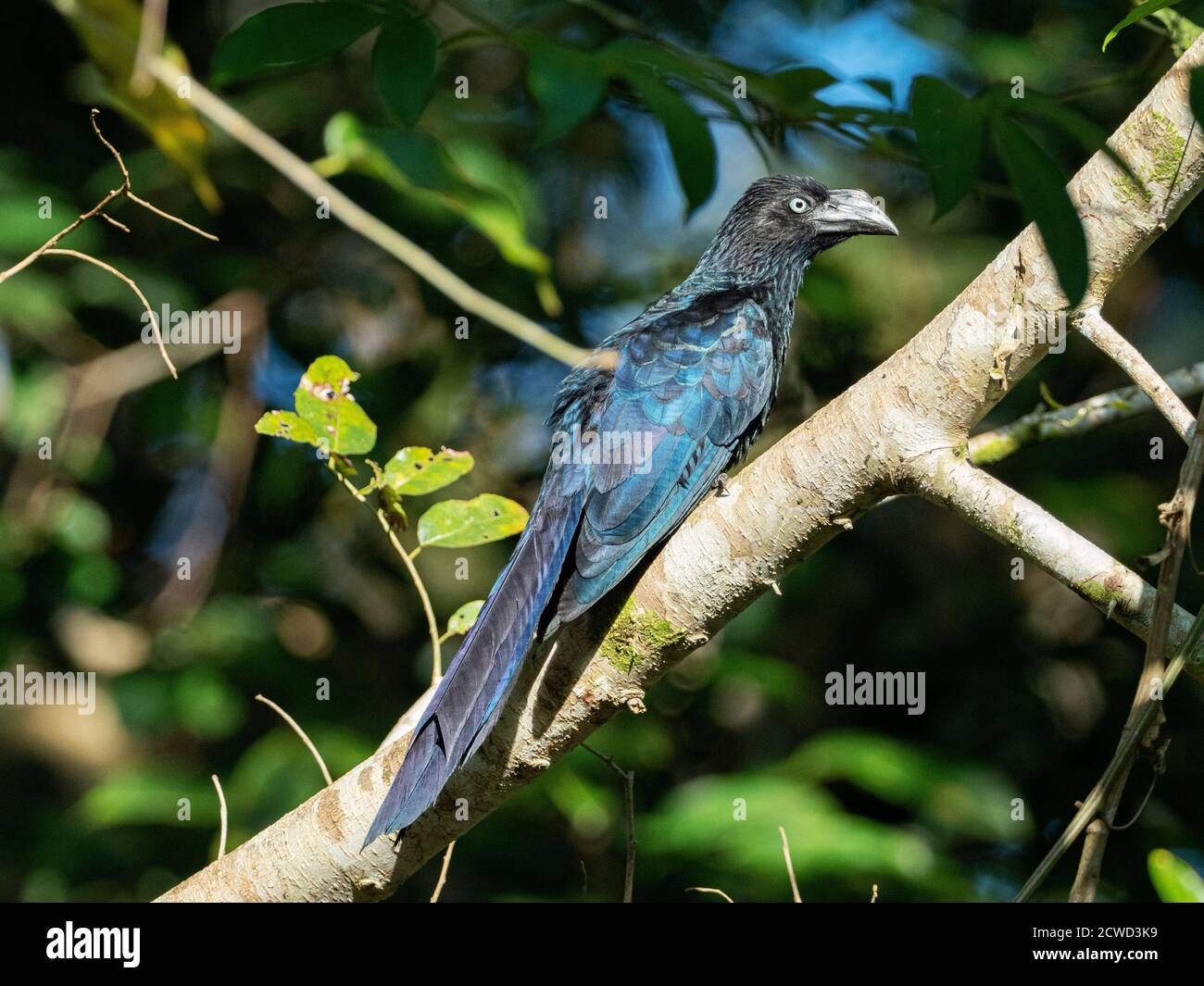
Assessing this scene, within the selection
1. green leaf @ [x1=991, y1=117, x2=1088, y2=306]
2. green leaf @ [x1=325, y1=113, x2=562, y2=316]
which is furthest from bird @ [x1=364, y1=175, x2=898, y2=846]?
green leaf @ [x1=991, y1=117, x2=1088, y2=306]

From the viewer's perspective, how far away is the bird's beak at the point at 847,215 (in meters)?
3.43

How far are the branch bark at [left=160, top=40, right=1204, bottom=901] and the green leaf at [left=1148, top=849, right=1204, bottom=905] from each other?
14.5 inches

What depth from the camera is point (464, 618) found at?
2.37m

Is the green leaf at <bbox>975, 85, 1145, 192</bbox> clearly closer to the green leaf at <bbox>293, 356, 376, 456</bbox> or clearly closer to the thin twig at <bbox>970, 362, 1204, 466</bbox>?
the thin twig at <bbox>970, 362, 1204, 466</bbox>

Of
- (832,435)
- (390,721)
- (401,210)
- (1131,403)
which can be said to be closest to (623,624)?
(832,435)

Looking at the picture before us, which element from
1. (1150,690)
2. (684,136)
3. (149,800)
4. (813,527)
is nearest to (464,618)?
(813,527)

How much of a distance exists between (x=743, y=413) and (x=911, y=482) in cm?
95

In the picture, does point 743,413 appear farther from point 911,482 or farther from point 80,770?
point 80,770

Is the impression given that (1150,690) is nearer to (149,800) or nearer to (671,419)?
(671,419)

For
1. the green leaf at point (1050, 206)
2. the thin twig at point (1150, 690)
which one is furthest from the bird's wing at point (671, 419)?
the green leaf at point (1050, 206)

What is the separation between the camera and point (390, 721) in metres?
4.02

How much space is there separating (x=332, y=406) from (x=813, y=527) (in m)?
0.96

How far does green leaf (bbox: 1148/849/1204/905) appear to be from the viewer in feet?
6.33

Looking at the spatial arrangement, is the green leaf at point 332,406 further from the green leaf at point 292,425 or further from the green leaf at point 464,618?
the green leaf at point 464,618
